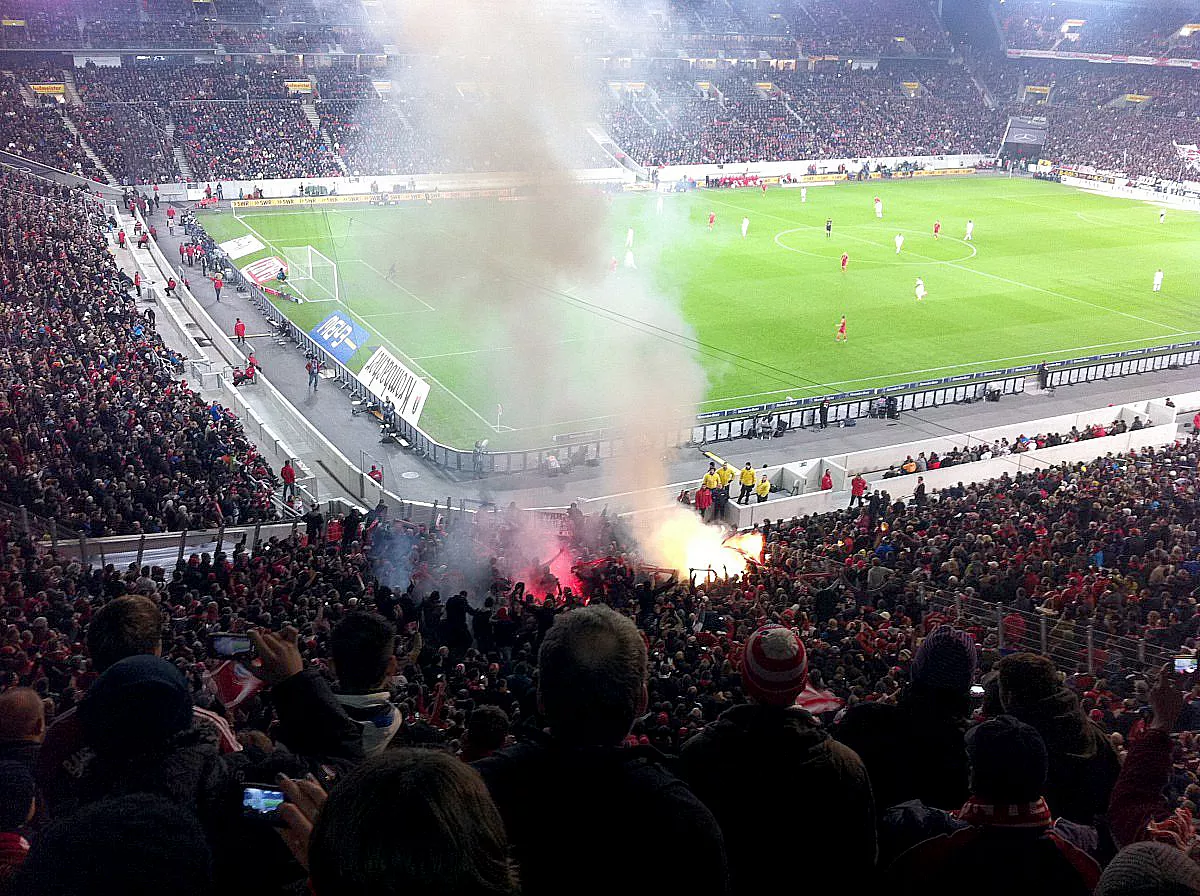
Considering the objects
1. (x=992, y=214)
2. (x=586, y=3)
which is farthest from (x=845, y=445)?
(x=586, y=3)

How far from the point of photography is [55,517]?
16078 millimetres

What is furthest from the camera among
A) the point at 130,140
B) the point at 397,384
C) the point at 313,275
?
the point at 130,140

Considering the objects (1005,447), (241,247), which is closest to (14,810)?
(1005,447)

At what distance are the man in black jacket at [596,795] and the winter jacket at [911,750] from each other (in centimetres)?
164

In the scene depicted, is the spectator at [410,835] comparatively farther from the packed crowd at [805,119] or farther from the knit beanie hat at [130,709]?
the packed crowd at [805,119]

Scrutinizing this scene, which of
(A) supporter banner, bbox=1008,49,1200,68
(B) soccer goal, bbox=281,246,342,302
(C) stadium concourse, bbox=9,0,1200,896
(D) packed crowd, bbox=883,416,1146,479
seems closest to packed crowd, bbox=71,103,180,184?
(C) stadium concourse, bbox=9,0,1200,896

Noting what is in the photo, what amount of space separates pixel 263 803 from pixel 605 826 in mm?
903

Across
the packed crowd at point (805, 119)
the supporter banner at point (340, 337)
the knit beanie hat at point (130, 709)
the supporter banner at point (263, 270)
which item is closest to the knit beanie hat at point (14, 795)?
the knit beanie hat at point (130, 709)

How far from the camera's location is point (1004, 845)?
307 cm

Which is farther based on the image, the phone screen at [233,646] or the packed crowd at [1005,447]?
the packed crowd at [1005,447]

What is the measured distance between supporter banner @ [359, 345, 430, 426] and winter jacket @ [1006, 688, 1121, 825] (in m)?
20.2

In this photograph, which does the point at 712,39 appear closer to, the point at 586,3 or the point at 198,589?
the point at 586,3

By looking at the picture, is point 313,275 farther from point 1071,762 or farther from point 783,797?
point 783,797

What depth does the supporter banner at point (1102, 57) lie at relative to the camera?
8031 centimetres
